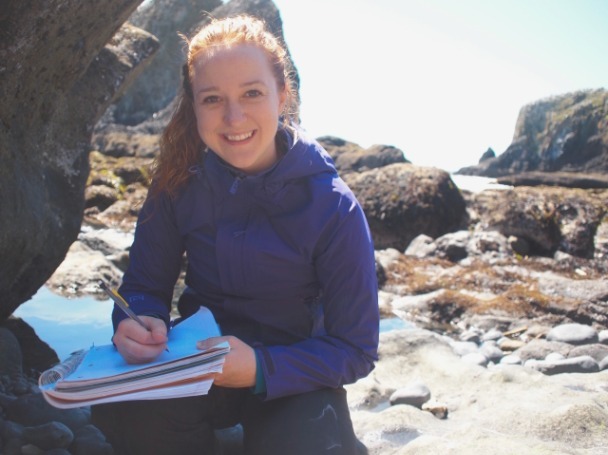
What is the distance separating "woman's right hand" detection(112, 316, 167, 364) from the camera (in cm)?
226

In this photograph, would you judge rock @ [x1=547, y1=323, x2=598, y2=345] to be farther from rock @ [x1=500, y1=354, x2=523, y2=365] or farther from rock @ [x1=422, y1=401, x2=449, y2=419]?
rock @ [x1=422, y1=401, x2=449, y2=419]

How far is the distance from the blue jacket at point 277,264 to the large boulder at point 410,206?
914 centimetres

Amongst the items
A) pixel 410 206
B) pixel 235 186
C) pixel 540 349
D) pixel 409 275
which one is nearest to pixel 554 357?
pixel 540 349

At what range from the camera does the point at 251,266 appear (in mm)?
2684

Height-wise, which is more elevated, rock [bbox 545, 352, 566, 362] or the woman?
the woman

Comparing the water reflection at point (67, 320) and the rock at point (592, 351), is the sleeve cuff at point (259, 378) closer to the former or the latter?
the water reflection at point (67, 320)

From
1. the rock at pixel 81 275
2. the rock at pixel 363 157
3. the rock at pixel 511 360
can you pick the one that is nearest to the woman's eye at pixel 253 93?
the rock at pixel 511 360

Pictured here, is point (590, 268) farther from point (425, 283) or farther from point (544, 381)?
point (544, 381)

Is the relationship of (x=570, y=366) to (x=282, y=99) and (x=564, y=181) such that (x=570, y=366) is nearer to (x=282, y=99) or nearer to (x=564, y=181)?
(x=282, y=99)

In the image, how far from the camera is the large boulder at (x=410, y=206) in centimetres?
1203

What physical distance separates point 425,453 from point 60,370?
5.01 feet

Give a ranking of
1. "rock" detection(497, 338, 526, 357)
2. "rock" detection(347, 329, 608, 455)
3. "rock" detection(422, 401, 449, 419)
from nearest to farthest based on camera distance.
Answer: "rock" detection(347, 329, 608, 455) → "rock" detection(422, 401, 449, 419) → "rock" detection(497, 338, 526, 357)

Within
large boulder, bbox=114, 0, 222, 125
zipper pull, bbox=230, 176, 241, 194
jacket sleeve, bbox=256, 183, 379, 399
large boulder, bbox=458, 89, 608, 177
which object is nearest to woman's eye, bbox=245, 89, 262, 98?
zipper pull, bbox=230, 176, 241, 194

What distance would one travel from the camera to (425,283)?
342 inches
